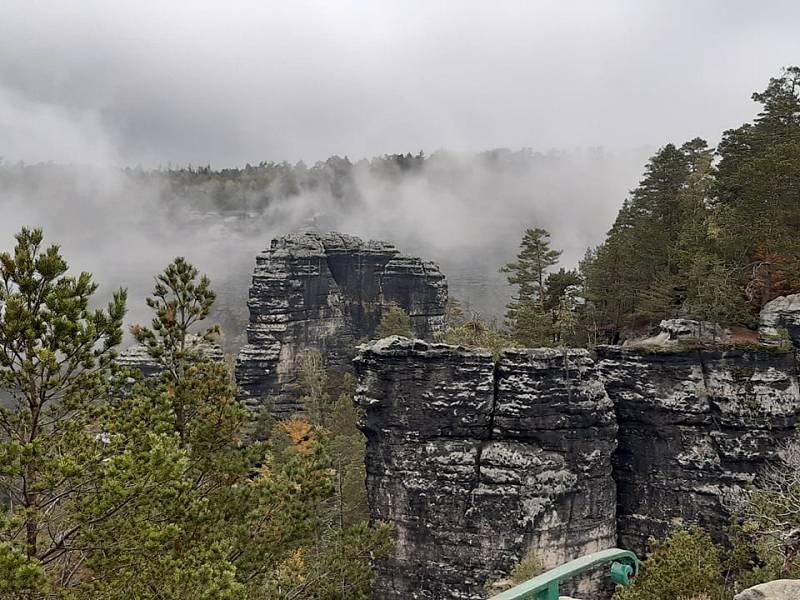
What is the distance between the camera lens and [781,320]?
28.8 m

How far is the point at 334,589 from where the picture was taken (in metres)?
15.7

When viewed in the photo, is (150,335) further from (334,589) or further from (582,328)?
(582,328)

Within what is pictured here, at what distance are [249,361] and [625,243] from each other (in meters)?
43.9

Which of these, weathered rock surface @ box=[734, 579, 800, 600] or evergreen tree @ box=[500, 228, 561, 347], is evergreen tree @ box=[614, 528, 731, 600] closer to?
weathered rock surface @ box=[734, 579, 800, 600]

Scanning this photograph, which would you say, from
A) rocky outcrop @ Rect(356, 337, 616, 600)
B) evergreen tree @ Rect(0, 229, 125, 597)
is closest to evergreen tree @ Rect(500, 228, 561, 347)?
rocky outcrop @ Rect(356, 337, 616, 600)

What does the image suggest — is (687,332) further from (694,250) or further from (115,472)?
(115,472)

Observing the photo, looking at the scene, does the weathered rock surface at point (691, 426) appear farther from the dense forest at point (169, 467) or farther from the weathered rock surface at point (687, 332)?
the dense forest at point (169, 467)

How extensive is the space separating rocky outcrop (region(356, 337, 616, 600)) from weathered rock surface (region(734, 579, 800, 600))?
21652 millimetres

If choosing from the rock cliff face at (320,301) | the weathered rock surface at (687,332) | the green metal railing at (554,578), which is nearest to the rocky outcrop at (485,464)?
the weathered rock surface at (687,332)

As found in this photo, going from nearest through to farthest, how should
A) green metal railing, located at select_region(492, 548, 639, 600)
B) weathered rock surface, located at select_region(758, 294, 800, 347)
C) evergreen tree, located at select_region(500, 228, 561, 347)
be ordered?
green metal railing, located at select_region(492, 548, 639, 600), weathered rock surface, located at select_region(758, 294, 800, 347), evergreen tree, located at select_region(500, 228, 561, 347)

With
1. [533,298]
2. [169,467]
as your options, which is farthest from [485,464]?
[169,467]

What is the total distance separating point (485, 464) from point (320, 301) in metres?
45.0

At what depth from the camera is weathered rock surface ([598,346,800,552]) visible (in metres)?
28.8

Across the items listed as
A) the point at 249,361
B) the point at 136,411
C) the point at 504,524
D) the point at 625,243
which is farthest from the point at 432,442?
the point at 249,361
